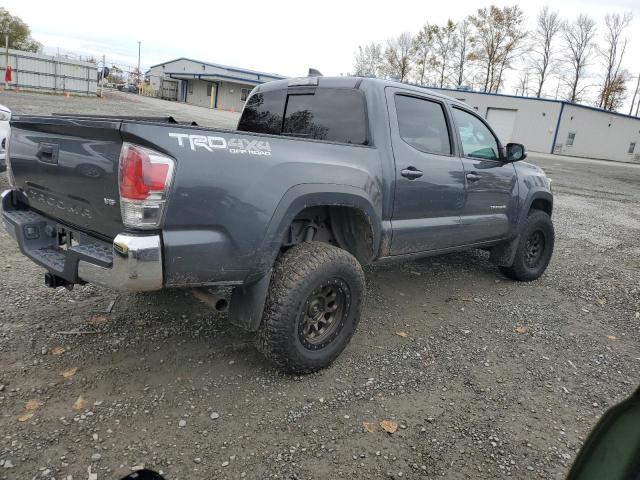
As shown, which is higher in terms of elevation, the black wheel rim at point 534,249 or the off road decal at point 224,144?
the off road decal at point 224,144

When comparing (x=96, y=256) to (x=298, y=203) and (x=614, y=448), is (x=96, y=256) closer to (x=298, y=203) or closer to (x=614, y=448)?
(x=298, y=203)

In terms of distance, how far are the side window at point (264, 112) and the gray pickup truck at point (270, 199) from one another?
0.05ft

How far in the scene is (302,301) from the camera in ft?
9.77

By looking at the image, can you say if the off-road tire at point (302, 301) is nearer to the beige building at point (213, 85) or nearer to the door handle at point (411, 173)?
the door handle at point (411, 173)

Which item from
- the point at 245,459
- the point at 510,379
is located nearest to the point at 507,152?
the point at 510,379

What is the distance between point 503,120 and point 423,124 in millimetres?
39925

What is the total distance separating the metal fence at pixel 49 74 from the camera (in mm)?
30253

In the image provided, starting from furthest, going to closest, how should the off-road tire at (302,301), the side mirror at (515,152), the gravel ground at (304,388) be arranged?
1. the side mirror at (515,152)
2. the off-road tire at (302,301)
3. the gravel ground at (304,388)

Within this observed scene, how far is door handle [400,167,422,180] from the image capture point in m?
3.68

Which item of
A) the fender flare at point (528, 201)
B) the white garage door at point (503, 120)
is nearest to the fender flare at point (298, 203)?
the fender flare at point (528, 201)

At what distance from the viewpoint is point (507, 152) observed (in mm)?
4816

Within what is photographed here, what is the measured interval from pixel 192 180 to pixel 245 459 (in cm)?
143

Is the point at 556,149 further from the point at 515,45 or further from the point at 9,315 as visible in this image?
the point at 9,315

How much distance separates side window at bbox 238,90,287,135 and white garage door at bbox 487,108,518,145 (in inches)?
1515
